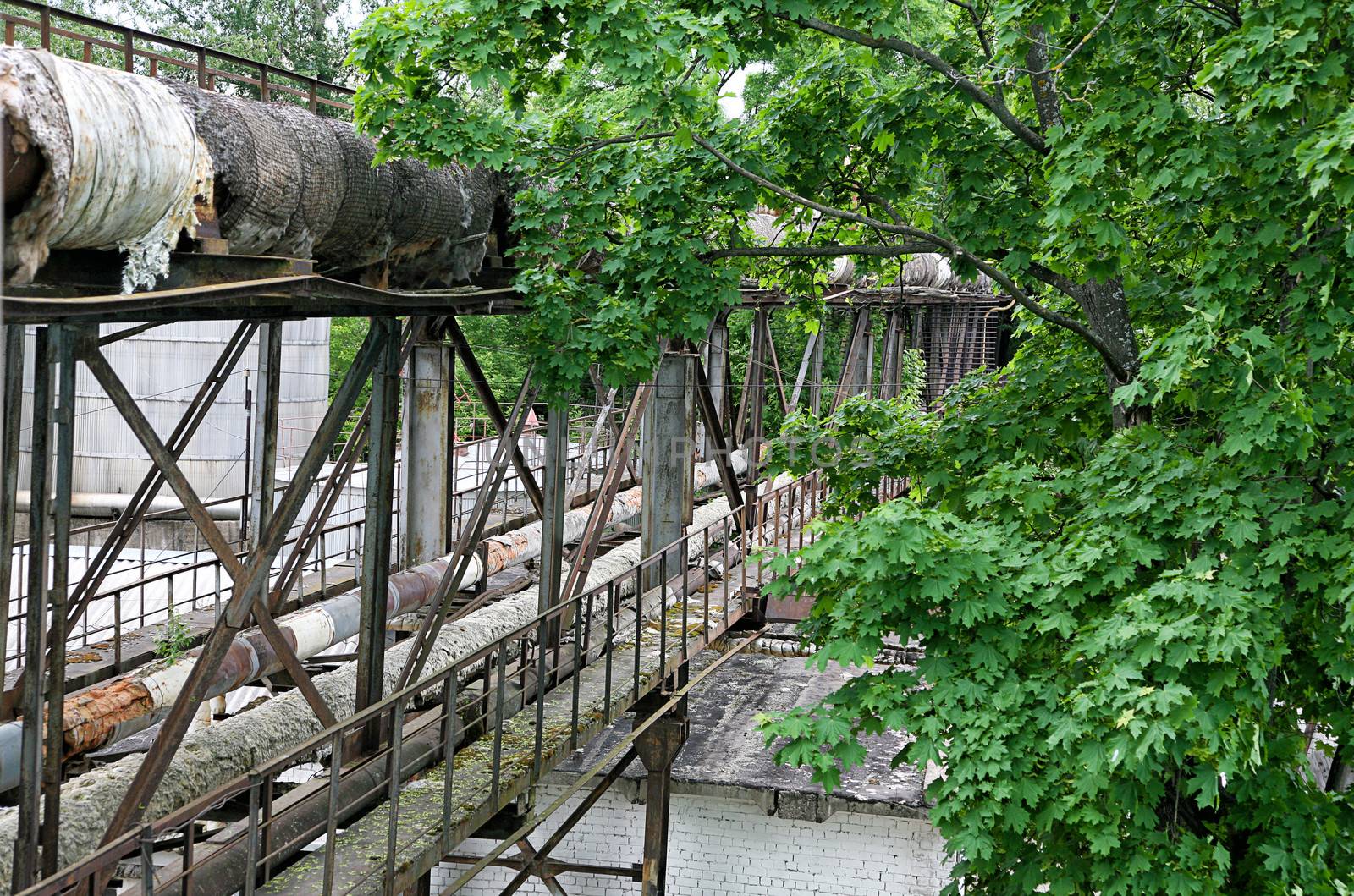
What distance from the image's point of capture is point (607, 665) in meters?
8.02

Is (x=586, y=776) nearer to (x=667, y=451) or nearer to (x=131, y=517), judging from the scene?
(x=131, y=517)

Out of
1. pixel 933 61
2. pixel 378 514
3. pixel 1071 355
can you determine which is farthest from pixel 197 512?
pixel 1071 355

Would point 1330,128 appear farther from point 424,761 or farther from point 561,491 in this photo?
point 424,761

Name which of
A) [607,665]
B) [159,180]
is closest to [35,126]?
[159,180]

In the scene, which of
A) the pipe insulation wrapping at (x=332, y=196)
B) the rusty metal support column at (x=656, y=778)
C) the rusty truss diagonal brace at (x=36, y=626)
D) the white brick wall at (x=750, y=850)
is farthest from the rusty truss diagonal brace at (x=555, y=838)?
the pipe insulation wrapping at (x=332, y=196)

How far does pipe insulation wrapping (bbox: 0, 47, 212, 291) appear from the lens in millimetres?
3582

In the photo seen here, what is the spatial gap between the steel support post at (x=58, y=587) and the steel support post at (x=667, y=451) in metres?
6.42

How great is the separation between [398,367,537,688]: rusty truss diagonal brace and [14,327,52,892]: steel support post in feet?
7.60

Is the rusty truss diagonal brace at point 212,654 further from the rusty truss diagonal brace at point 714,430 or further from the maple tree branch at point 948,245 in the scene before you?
the rusty truss diagonal brace at point 714,430

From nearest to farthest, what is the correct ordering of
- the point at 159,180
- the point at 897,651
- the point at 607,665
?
the point at 159,180 < the point at 607,665 < the point at 897,651

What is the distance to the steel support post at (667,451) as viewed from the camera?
35.9ft

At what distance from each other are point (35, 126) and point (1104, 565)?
4430 mm

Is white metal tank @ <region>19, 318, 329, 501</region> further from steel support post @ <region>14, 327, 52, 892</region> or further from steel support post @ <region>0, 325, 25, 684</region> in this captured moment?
steel support post @ <region>14, 327, 52, 892</region>

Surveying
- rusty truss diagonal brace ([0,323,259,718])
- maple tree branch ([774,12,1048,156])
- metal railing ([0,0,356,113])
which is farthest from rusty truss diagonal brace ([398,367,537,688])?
maple tree branch ([774,12,1048,156])
